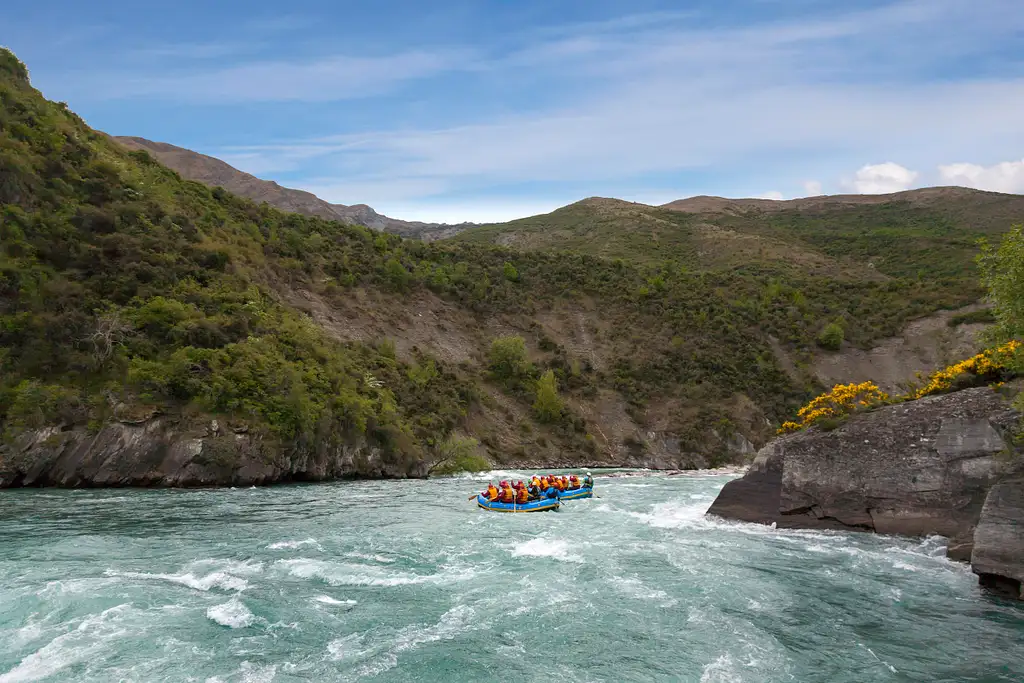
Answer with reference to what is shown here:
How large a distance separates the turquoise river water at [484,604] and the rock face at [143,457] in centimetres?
1093

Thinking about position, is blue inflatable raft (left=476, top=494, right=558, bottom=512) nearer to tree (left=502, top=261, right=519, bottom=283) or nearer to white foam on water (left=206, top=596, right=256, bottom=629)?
white foam on water (left=206, top=596, right=256, bottom=629)

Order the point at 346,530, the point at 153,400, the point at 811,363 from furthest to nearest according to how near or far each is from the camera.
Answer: the point at 811,363 → the point at 153,400 → the point at 346,530

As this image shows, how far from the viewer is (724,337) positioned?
84.2m

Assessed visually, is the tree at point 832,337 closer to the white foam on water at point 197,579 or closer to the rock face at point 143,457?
the rock face at point 143,457

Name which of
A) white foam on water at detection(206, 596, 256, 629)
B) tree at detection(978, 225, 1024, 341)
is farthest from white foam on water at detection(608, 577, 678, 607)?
tree at detection(978, 225, 1024, 341)

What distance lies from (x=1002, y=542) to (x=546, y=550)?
11.7m

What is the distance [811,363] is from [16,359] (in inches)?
2971

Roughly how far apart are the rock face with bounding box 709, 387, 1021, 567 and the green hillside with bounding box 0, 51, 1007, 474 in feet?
97.8

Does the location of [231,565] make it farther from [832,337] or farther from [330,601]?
[832,337]

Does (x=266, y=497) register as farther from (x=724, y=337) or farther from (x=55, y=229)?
(x=724, y=337)

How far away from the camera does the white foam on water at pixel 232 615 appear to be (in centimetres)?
1397

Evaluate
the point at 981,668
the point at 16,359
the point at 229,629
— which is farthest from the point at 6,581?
the point at 16,359

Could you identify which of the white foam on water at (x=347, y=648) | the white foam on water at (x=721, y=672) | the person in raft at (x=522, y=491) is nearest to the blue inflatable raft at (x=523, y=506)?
the person in raft at (x=522, y=491)

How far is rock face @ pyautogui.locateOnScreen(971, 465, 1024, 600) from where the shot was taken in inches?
572
